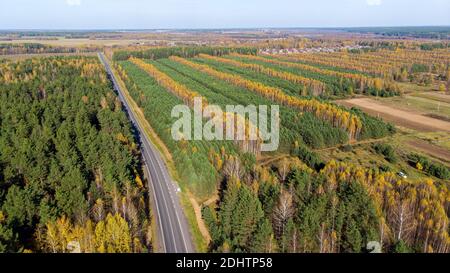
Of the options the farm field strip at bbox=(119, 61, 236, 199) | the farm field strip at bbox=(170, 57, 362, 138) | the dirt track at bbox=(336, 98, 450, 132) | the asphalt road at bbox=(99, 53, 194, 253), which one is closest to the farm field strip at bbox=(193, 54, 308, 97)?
the farm field strip at bbox=(170, 57, 362, 138)

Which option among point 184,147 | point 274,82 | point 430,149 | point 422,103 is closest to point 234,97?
point 274,82

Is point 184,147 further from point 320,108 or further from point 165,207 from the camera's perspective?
point 320,108

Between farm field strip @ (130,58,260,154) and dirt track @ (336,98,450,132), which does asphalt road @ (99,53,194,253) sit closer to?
farm field strip @ (130,58,260,154)

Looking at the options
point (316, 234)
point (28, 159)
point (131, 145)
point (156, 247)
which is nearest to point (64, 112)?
point (131, 145)

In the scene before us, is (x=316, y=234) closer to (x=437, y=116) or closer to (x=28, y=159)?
(x=28, y=159)

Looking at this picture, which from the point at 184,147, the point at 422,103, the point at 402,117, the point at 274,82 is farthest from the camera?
the point at 274,82

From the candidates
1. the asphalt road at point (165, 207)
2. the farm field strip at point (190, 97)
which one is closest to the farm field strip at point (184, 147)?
the farm field strip at point (190, 97)

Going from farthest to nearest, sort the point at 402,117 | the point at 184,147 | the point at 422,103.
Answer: the point at 422,103 → the point at 402,117 → the point at 184,147

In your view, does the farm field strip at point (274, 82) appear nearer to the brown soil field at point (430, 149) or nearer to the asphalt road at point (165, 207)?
the brown soil field at point (430, 149)
